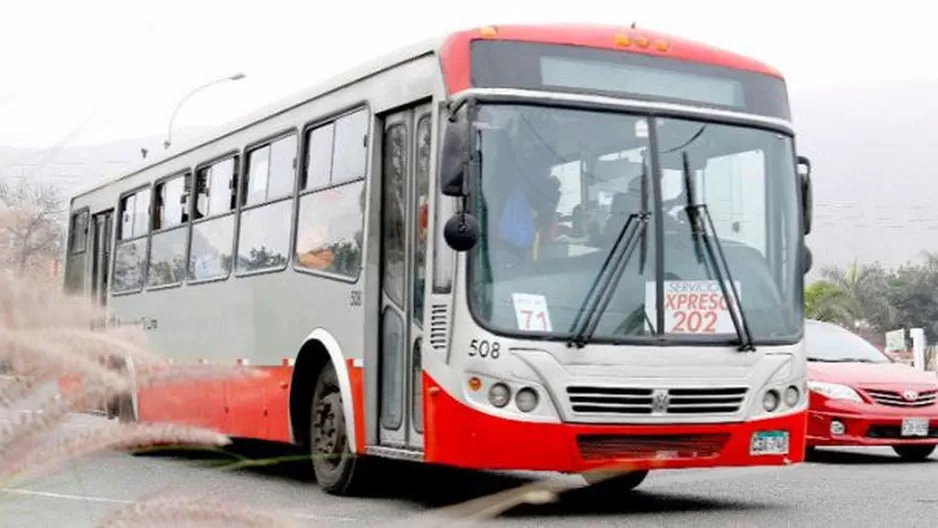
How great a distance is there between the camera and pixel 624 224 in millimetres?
8945

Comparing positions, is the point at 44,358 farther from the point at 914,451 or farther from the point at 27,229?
the point at 914,451

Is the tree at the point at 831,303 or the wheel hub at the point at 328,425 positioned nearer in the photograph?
the wheel hub at the point at 328,425

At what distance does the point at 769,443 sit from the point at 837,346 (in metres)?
6.62

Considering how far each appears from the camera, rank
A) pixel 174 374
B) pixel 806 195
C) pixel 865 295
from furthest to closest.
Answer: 1. pixel 865 295
2. pixel 806 195
3. pixel 174 374

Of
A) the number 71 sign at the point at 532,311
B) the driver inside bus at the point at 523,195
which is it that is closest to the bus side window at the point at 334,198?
the driver inside bus at the point at 523,195

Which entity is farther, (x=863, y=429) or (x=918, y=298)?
(x=918, y=298)

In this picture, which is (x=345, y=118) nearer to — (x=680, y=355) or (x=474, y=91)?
(x=474, y=91)

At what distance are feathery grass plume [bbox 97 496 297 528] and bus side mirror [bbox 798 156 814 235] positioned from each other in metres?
8.93

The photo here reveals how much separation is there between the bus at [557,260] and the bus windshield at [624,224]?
13 millimetres

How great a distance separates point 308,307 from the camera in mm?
10469

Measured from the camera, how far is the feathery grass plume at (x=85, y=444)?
44.1 inches

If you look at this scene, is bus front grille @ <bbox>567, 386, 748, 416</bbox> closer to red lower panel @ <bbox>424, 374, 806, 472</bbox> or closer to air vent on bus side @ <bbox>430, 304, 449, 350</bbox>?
red lower panel @ <bbox>424, 374, 806, 472</bbox>

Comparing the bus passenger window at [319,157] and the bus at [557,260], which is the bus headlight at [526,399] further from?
the bus passenger window at [319,157]

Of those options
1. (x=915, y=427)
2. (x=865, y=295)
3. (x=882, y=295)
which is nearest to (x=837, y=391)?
(x=915, y=427)
